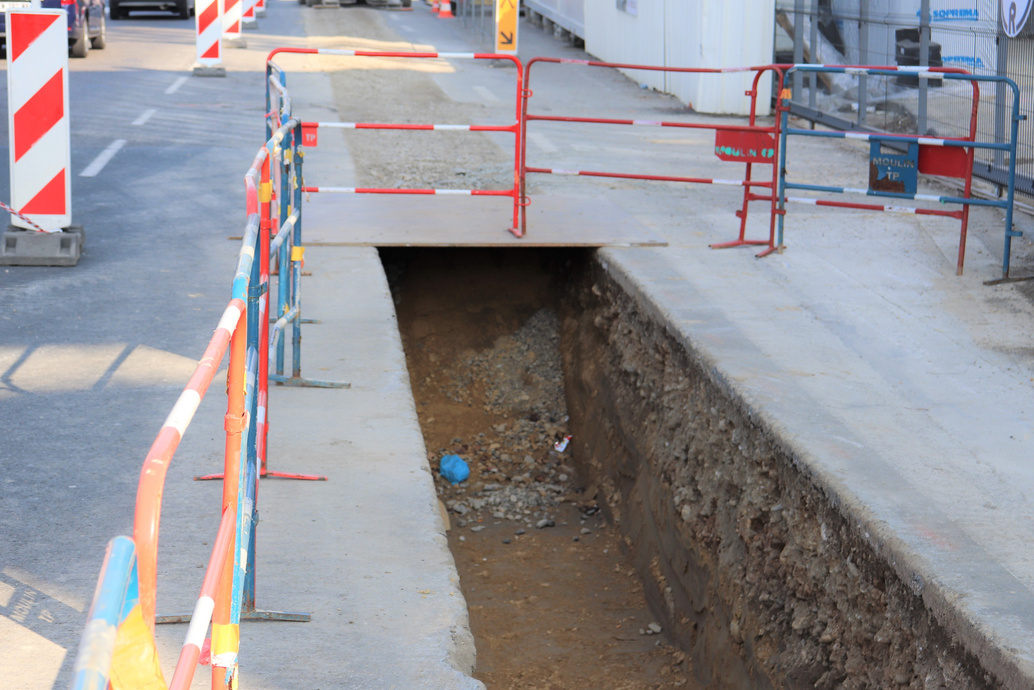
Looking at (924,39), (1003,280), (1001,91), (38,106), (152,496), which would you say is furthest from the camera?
(924,39)

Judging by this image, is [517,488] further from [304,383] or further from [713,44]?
[713,44]

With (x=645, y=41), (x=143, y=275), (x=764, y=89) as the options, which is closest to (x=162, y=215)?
(x=143, y=275)

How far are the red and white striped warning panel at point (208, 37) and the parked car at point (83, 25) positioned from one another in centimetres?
199

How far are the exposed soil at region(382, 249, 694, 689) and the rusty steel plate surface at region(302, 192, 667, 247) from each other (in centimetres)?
31

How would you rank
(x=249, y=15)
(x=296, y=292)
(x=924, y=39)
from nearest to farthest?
(x=296, y=292) < (x=924, y=39) < (x=249, y=15)

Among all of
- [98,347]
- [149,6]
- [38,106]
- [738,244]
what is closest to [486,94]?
[738,244]

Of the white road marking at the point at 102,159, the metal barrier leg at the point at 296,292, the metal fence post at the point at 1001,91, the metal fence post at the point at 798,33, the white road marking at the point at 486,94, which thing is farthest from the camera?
the white road marking at the point at 486,94

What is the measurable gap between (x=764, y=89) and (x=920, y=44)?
4.23 meters

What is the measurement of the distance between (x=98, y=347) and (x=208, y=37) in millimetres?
13058

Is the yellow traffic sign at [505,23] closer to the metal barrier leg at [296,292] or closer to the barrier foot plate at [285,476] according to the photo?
the metal barrier leg at [296,292]

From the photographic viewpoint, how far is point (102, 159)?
10430 mm

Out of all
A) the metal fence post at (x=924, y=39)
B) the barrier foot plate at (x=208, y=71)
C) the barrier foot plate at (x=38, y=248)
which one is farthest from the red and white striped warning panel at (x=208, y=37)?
the metal fence post at (x=924, y=39)

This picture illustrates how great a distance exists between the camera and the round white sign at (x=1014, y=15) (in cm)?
801

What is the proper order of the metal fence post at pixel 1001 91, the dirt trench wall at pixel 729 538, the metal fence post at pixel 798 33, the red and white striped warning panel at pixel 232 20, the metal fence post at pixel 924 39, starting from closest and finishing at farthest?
the dirt trench wall at pixel 729 538, the metal fence post at pixel 1001 91, the metal fence post at pixel 924 39, the metal fence post at pixel 798 33, the red and white striped warning panel at pixel 232 20
